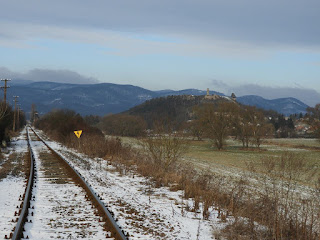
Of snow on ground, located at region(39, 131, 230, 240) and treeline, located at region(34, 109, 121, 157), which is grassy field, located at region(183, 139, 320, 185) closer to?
snow on ground, located at region(39, 131, 230, 240)

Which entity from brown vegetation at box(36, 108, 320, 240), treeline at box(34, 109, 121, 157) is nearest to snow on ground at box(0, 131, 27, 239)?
brown vegetation at box(36, 108, 320, 240)

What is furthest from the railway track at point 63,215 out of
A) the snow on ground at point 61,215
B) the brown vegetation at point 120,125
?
the brown vegetation at point 120,125

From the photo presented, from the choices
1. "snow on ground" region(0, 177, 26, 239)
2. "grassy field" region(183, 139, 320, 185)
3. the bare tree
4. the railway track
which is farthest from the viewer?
the bare tree

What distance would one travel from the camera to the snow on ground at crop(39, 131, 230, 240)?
7199mm

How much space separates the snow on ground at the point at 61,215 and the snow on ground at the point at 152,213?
600 millimetres

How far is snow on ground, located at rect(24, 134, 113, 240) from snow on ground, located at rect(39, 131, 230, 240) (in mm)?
600

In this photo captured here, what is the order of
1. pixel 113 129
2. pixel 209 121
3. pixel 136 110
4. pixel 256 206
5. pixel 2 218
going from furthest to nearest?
pixel 136 110 → pixel 113 129 → pixel 209 121 → pixel 256 206 → pixel 2 218

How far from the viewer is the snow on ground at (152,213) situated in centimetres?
720

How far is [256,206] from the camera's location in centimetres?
962

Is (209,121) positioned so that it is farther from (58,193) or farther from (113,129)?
(58,193)

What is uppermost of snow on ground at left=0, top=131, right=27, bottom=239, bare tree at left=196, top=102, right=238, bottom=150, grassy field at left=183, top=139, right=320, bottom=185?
bare tree at left=196, top=102, right=238, bottom=150

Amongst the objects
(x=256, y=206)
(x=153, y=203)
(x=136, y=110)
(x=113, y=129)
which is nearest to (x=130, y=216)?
(x=153, y=203)

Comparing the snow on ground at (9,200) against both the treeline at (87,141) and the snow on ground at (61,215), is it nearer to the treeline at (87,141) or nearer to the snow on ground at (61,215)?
the snow on ground at (61,215)

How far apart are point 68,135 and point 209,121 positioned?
2372 centimetres
